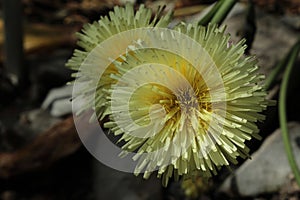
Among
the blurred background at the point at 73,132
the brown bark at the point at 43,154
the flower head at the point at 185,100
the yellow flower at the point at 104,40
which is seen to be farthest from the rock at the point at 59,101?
the flower head at the point at 185,100

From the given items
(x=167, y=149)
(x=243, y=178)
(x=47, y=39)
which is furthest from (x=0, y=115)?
(x=167, y=149)

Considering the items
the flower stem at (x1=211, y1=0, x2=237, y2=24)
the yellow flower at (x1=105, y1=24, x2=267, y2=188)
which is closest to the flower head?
the yellow flower at (x1=105, y1=24, x2=267, y2=188)

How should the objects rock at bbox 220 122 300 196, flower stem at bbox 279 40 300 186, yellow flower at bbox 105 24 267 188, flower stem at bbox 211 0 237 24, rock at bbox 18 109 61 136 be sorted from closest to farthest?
1. yellow flower at bbox 105 24 267 188
2. flower stem at bbox 211 0 237 24
3. flower stem at bbox 279 40 300 186
4. rock at bbox 220 122 300 196
5. rock at bbox 18 109 61 136

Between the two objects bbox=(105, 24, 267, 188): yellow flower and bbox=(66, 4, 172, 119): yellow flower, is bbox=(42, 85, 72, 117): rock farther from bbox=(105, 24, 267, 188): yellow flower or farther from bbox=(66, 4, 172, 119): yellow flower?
bbox=(105, 24, 267, 188): yellow flower

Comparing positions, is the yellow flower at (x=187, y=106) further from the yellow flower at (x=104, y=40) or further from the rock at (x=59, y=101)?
the rock at (x=59, y=101)

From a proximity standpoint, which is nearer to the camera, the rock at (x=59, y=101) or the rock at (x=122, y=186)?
the rock at (x=122, y=186)

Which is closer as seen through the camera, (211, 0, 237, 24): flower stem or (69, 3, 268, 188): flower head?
(69, 3, 268, 188): flower head

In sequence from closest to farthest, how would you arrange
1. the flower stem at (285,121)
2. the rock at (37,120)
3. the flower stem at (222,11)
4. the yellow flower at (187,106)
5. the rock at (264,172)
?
the yellow flower at (187,106) → the flower stem at (222,11) → the flower stem at (285,121) → the rock at (264,172) → the rock at (37,120)
